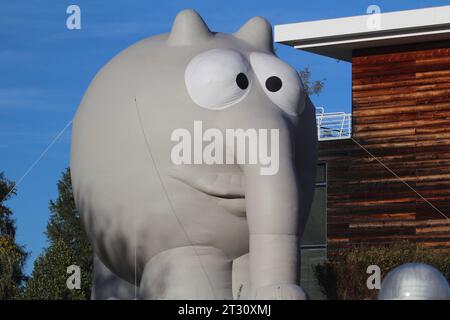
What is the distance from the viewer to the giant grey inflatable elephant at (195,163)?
1505 centimetres

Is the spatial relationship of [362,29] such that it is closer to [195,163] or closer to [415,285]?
[195,163]

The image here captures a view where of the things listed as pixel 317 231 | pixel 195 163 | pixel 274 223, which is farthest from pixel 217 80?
pixel 317 231

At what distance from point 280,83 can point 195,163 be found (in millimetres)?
1419

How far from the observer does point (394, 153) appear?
31.2m

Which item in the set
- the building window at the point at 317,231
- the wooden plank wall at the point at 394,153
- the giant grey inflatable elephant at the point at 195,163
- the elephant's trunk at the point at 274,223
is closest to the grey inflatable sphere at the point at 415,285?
the elephant's trunk at the point at 274,223

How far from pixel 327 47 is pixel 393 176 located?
3391 mm

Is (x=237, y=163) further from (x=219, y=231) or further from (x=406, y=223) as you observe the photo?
(x=406, y=223)

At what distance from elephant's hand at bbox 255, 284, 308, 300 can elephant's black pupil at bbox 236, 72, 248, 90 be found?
8.31ft

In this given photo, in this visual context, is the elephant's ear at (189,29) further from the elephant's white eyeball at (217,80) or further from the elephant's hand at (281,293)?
the elephant's hand at (281,293)

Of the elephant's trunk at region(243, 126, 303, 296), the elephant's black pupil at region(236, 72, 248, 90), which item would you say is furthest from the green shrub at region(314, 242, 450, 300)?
the elephant's trunk at region(243, 126, 303, 296)

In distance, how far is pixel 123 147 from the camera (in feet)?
51.5

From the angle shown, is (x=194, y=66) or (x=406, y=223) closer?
(x=194, y=66)
